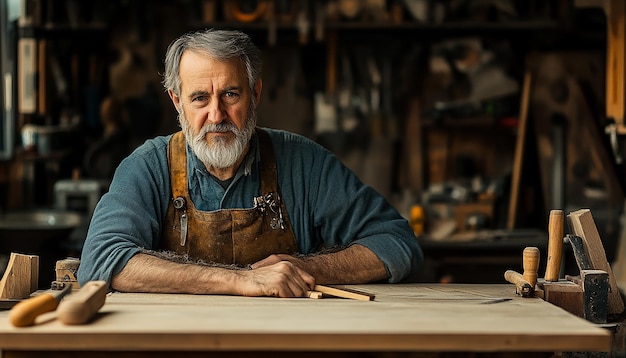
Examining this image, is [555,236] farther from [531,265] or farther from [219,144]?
[219,144]

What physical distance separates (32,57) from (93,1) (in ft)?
2.48

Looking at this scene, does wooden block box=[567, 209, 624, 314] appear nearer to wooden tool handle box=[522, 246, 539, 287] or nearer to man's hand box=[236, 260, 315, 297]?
wooden tool handle box=[522, 246, 539, 287]

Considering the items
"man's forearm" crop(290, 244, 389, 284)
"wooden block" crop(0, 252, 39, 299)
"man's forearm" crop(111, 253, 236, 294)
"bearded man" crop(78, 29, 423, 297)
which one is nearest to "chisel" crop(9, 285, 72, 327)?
"wooden block" crop(0, 252, 39, 299)

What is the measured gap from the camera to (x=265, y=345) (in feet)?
9.45

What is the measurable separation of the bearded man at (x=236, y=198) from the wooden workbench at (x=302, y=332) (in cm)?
84

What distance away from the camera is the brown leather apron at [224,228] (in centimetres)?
434

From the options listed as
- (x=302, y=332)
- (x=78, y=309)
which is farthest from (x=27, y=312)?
(x=302, y=332)

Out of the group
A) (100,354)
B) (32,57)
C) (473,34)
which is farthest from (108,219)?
(473,34)

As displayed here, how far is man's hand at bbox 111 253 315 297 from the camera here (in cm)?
372

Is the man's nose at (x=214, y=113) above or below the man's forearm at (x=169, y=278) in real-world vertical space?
above

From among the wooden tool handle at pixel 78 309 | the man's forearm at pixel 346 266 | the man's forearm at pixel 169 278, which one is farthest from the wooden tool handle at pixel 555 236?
the wooden tool handle at pixel 78 309

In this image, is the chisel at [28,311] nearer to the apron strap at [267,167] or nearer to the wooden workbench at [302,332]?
the wooden workbench at [302,332]

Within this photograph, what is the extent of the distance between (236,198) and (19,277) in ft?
3.34

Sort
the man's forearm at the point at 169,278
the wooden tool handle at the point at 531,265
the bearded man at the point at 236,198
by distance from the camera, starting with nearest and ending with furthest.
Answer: the wooden tool handle at the point at 531,265 < the man's forearm at the point at 169,278 < the bearded man at the point at 236,198
